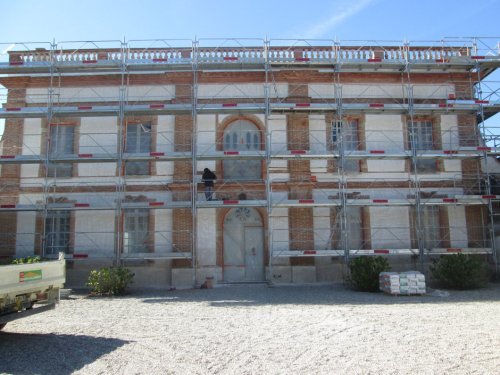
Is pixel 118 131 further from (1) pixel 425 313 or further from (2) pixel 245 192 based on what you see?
(1) pixel 425 313

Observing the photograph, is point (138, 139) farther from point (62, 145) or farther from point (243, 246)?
point (243, 246)

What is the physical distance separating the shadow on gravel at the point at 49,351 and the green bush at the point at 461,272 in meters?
10.1

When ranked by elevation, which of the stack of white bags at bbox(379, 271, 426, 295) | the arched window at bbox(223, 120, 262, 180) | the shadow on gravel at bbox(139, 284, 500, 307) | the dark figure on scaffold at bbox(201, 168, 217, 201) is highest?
the arched window at bbox(223, 120, 262, 180)

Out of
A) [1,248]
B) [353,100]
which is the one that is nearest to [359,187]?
[353,100]

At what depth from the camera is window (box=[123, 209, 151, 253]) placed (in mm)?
15273

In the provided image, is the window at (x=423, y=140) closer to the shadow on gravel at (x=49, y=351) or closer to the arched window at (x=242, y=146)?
the arched window at (x=242, y=146)

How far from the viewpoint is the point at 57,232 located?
15.3 metres

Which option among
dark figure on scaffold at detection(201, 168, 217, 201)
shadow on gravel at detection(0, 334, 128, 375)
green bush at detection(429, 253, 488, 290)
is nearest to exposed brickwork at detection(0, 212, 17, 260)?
dark figure on scaffold at detection(201, 168, 217, 201)

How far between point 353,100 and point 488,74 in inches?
213

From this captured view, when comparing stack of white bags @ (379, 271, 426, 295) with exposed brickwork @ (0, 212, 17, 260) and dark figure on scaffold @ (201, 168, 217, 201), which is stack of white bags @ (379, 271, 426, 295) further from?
exposed brickwork @ (0, 212, 17, 260)

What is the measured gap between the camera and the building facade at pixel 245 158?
1477 centimetres

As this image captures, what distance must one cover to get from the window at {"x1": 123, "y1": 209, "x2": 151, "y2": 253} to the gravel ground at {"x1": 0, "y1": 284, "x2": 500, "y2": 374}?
3885mm

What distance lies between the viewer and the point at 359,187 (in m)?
15.5

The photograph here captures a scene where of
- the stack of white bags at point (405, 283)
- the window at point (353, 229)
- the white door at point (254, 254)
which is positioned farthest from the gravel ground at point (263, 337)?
the window at point (353, 229)
